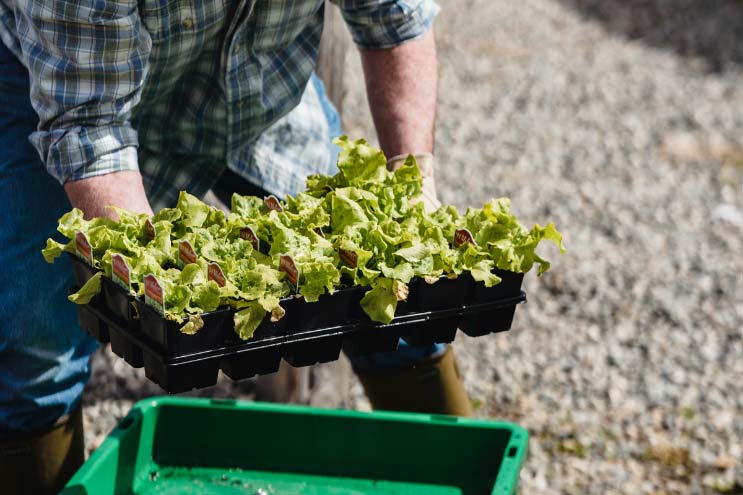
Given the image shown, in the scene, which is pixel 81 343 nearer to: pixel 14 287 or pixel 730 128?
pixel 14 287

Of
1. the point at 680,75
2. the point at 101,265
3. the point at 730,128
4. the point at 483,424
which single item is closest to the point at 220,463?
the point at 483,424

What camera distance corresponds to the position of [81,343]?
2230 mm

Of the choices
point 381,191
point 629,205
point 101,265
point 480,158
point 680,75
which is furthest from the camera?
point 680,75

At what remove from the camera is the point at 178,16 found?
204 cm

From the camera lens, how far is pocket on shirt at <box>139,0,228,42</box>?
6.56 feet

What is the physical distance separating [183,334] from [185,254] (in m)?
0.18

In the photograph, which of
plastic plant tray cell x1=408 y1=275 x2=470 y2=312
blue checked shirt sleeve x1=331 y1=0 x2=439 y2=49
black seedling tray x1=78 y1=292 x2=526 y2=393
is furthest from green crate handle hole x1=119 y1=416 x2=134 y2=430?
blue checked shirt sleeve x1=331 y1=0 x2=439 y2=49

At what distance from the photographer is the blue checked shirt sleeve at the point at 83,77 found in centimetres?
185

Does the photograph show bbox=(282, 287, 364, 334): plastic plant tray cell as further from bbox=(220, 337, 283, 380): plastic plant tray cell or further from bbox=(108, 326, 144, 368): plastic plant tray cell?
bbox=(108, 326, 144, 368): plastic plant tray cell

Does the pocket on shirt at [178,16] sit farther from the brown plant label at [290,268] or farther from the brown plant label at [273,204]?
the brown plant label at [290,268]

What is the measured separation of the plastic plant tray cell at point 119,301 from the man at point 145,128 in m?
0.19

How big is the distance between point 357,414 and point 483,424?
26cm

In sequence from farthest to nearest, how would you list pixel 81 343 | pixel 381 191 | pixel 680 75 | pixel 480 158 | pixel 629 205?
pixel 680 75 < pixel 480 158 < pixel 629 205 < pixel 81 343 < pixel 381 191

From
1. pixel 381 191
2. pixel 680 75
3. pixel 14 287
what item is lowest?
pixel 680 75
